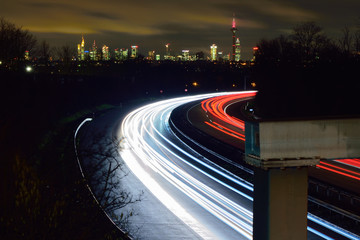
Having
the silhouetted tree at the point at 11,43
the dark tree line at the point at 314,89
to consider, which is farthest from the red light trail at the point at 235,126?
the silhouetted tree at the point at 11,43

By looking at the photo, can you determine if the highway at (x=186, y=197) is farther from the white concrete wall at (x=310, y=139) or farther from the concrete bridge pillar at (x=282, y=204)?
the white concrete wall at (x=310, y=139)

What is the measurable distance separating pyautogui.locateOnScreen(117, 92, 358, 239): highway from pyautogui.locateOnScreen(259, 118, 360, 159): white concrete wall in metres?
3.08

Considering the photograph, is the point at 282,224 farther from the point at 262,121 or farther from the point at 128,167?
the point at 128,167

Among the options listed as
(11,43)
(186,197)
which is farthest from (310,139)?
(11,43)

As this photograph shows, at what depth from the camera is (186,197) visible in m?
17.9

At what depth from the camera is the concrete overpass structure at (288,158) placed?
10.7 metres

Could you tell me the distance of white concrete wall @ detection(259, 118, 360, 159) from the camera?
10969 mm

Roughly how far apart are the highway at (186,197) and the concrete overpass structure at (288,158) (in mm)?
2561

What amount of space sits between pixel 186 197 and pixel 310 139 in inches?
306

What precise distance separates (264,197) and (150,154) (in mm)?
16670

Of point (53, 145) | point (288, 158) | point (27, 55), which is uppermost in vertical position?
point (27, 55)

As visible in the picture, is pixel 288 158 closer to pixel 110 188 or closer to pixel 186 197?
pixel 186 197

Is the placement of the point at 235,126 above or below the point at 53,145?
below

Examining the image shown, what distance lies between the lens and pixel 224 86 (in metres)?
103
